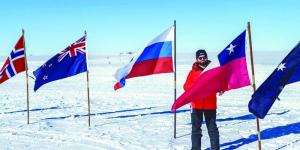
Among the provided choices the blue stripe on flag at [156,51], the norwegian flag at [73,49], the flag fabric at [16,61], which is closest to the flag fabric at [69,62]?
the norwegian flag at [73,49]

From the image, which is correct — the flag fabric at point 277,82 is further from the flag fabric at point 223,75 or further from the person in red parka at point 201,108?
the person in red parka at point 201,108

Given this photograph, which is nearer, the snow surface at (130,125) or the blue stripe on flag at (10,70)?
the snow surface at (130,125)

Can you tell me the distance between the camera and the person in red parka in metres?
7.70

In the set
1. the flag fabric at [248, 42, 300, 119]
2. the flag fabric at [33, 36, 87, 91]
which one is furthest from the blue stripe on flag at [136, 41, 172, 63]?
the flag fabric at [248, 42, 300, 119]

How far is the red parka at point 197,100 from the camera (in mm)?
7696

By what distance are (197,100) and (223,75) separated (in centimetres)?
71

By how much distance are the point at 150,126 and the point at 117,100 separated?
7.73m

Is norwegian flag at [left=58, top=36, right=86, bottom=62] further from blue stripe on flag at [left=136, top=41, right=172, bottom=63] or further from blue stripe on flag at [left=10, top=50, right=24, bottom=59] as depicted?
blue stripe on flag at [left=136, top=41, right=172, bottom=63]

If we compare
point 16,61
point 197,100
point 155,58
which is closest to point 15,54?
point 16,61

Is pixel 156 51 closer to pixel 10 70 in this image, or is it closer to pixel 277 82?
pixel 277 82

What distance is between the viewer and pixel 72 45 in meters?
12.1

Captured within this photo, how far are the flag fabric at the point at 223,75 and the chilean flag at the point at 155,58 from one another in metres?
2.45

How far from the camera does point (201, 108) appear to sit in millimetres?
7883

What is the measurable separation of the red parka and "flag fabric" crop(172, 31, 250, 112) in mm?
268
